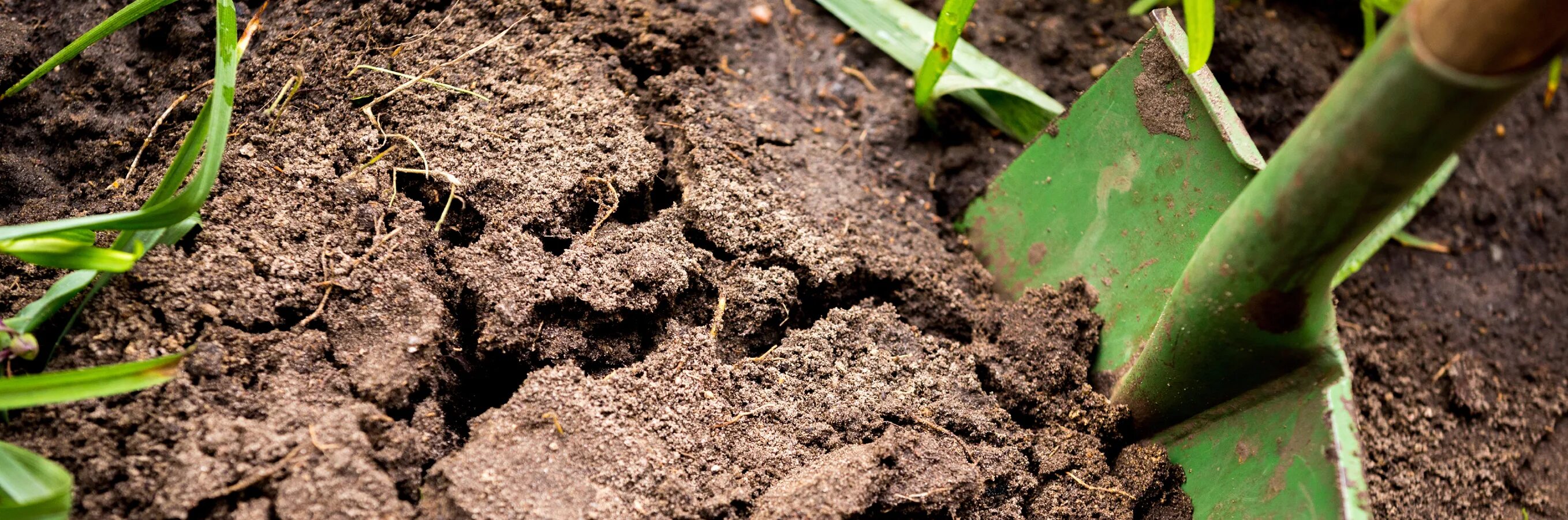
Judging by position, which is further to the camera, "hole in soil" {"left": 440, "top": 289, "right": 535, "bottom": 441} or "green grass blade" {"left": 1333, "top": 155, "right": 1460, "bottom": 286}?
"green grass blade" {"left": 1333, "top": 155, "right": 1460, "bottom": 286}

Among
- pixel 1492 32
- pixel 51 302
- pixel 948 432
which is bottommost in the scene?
pixel 948 432

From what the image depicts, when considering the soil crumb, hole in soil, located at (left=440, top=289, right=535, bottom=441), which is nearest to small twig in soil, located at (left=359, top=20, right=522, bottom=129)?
hole in soil, located at (left=440, top=289, right=535, bottom=441)

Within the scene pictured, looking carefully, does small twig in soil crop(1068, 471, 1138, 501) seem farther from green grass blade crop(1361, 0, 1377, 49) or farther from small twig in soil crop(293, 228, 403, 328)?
green grass blade crop(1361, 0, 1377, 49)

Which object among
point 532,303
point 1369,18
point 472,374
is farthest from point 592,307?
point 1369,18

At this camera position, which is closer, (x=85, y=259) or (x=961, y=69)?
(x=85, y=259)

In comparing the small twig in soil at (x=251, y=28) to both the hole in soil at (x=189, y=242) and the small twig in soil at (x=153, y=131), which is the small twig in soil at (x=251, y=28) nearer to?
the small twig in soil at (x=153, y=131)

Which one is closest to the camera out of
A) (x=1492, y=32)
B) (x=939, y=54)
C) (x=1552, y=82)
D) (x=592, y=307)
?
(x=1492, y=32)

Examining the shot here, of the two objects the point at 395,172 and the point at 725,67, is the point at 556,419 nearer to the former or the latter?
the point at 395,172
